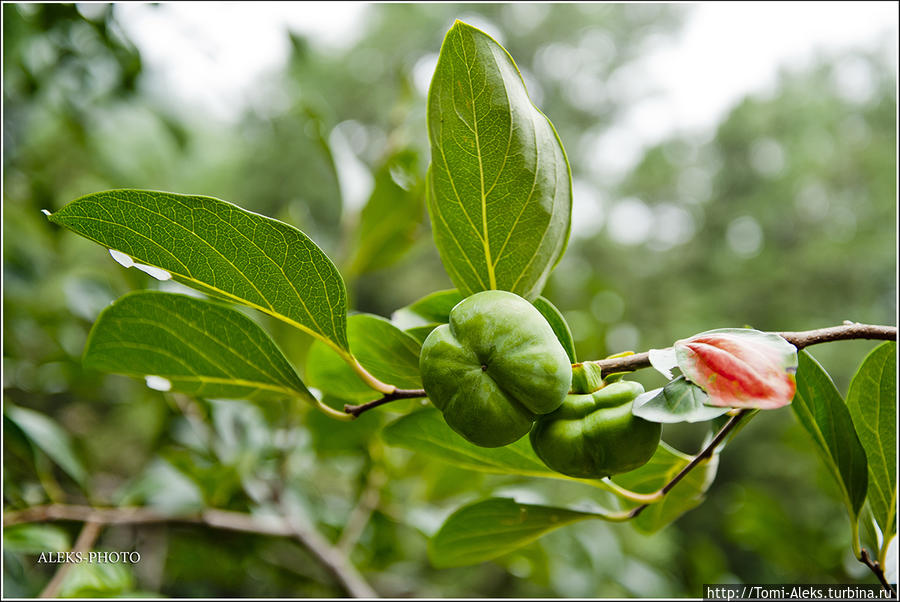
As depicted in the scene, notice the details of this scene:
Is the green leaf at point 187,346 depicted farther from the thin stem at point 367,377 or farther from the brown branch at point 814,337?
the brown branch at point 814,337

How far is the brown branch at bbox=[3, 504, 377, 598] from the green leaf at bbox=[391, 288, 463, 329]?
0.61m

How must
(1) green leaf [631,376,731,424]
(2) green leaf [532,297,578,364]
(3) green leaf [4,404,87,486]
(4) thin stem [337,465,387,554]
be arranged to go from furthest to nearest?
1. (4) thin stem [337,465,387,554]
2. (3) green leaf [4,404,87,486]
3. (2) green leaf [532,297,578,364]
4. (1) green leaf [631,376,731,424]

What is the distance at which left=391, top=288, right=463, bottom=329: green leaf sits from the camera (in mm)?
461

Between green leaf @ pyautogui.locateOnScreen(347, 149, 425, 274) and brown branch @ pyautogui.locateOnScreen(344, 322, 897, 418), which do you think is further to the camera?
green leaf @ pyautogui.locateOnScreen(347, 149, 425, 274)

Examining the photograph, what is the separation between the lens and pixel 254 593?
1652 mm

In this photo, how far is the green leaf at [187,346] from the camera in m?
0.43

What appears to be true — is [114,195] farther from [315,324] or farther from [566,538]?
[566,538]

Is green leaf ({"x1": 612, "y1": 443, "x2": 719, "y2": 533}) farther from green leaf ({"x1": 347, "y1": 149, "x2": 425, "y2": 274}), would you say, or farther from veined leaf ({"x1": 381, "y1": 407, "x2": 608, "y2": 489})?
green leaf ({"x1": 347, "y1": 149, "x2": 425, "y2": 274})

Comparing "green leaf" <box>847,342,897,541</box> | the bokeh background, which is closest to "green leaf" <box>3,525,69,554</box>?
the bokeh background

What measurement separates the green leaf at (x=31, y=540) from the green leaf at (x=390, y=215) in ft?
1.89

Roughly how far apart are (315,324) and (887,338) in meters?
0.37

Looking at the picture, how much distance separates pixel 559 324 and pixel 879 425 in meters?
0.27

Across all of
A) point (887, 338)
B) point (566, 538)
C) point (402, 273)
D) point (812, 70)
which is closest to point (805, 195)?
point (812, 70)

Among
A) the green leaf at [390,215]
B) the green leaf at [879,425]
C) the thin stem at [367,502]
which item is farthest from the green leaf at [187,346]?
the thin stem at [367,502]
